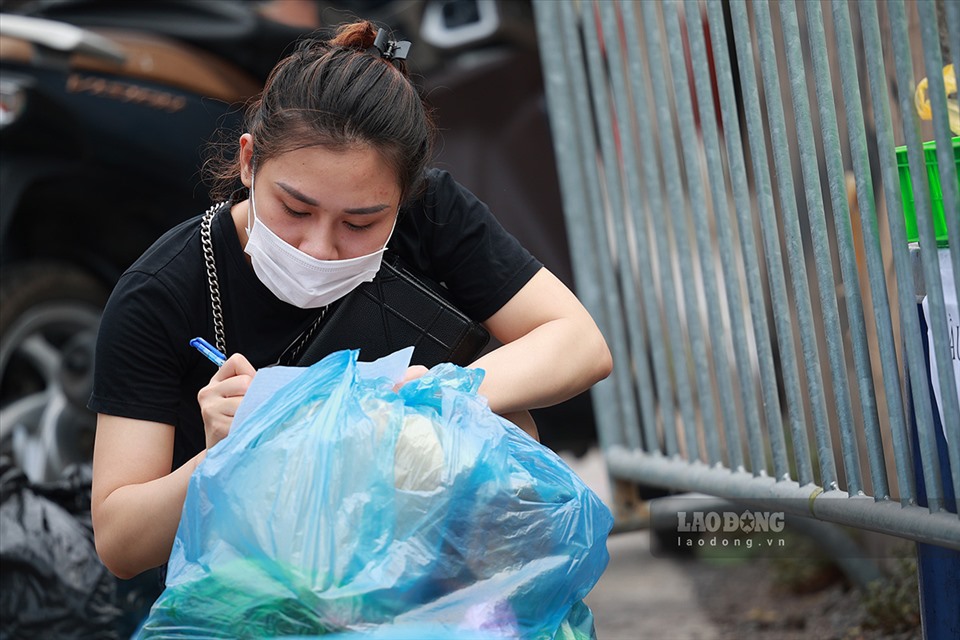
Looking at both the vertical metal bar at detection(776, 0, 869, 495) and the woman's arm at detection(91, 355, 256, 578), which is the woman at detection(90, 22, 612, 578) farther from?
the vertical metal bar at detection(776, 0, 869, 495)

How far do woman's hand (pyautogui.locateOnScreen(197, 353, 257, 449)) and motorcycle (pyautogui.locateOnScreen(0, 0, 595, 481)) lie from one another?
1.51 metres

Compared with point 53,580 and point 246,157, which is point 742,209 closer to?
point 246,157

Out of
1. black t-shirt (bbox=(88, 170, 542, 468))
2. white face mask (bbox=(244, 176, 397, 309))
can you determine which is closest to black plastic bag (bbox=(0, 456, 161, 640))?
black t-shirt (bbox=(88, 170, 542, 468))

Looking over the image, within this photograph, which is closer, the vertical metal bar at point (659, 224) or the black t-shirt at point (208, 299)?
the black t-shirt at point (208, 299)

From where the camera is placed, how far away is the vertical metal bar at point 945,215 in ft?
5.48

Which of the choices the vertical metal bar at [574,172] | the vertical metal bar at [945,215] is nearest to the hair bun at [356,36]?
the vertical metal bar at [945,215]

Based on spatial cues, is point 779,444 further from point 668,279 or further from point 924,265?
point 924,265

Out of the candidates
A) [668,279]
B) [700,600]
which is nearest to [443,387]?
[668,279]

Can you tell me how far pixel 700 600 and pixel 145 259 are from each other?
2.12m

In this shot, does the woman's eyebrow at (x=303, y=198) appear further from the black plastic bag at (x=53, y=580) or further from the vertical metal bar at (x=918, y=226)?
the black plastic bag at (x=53, y=580)

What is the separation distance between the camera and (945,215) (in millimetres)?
1706

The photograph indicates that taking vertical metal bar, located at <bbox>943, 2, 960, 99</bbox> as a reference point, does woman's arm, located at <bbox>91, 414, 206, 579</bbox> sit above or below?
below

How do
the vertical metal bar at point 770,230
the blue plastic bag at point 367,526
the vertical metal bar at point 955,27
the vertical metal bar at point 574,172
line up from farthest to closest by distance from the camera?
the vertical metal bar at point 574,172
the vertical metal bar at point 770,230
the vertical metal bar at point 955,27
the blue plastic bag at point 367,526

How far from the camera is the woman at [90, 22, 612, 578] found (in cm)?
179
